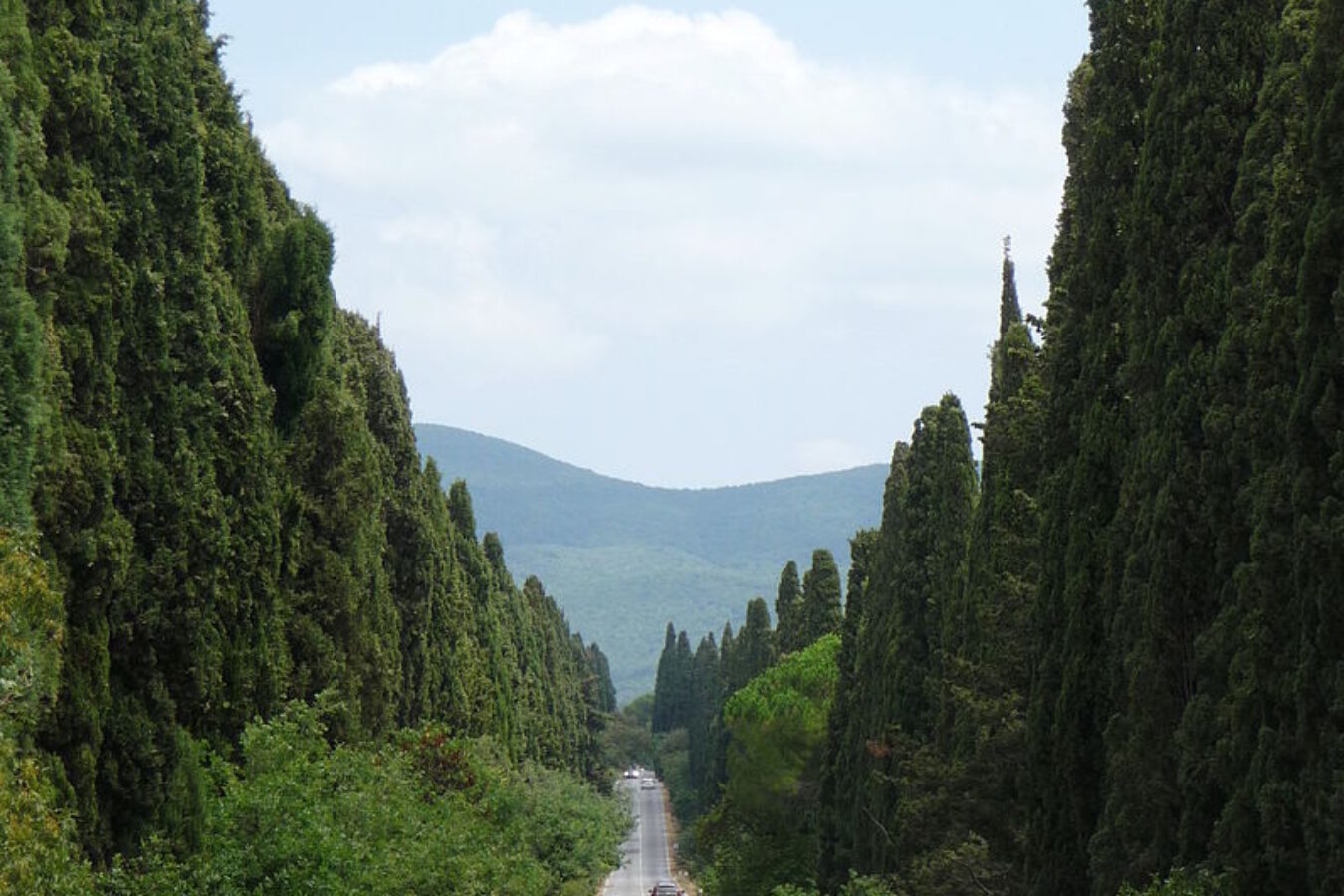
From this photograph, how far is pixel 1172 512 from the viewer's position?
16.8m

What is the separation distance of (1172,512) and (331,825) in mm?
9213

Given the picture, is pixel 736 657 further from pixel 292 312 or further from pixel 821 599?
pixel 292 312

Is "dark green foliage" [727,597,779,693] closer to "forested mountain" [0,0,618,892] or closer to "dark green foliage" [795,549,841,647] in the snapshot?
"dark green foliage" [795,549,841,647]

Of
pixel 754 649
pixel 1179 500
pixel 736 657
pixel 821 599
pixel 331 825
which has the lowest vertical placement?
pixel 736 657

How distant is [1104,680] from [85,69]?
36.9ft

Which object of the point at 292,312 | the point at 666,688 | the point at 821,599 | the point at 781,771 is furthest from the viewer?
the point at 666,688

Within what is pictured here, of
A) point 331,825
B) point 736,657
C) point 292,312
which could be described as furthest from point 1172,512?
point 736,657

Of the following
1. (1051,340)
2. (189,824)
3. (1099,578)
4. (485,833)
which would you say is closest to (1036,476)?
(1051,340)

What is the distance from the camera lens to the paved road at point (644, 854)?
3179 inches

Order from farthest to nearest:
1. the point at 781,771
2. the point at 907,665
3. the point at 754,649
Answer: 1. the point at 754,649
2. the point at 781,771
3. the point at 907,665

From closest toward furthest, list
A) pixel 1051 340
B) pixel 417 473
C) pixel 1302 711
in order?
pixel 1302 711
pixel 1051 340
pixel 417 473

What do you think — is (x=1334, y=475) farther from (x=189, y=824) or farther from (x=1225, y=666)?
(x=189, y=824)

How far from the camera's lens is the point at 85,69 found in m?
18.3

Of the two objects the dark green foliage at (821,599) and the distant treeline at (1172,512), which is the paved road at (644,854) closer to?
the dark green foliage at (821,599)
